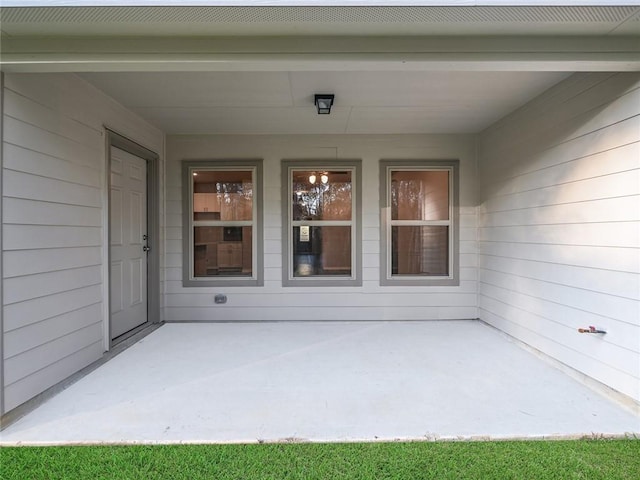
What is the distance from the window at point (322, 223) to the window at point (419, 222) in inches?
18.8

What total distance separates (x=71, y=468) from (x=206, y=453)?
2.21 feet

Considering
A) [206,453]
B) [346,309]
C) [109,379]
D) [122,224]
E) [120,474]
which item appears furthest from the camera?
[346,309]

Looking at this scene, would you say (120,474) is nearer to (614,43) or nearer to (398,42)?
(398,42)

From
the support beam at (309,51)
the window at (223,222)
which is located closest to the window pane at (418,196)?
the window at (223,222)

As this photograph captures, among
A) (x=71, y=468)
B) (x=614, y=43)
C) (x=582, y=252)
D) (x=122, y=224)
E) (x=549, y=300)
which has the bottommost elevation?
(x=71, y=468)

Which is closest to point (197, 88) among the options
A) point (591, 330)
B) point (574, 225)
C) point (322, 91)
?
point (322, 91)

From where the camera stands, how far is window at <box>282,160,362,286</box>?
15.5 feet

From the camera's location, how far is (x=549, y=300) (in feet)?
10.6

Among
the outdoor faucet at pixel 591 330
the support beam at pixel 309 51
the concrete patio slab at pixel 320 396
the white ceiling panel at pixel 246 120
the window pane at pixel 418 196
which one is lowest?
the concrete patio slab at pixel 320 396

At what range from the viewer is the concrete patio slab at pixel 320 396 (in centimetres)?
207

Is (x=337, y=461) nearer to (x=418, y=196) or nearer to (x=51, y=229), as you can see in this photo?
(x=51, y=229)

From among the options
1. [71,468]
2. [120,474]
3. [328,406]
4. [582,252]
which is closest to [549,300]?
[582,252]

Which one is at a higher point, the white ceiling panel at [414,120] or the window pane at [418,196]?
the white ceiling panel at [414,120]

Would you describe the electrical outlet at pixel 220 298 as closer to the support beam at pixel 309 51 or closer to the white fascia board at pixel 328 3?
the support beam at pixel 309 51
